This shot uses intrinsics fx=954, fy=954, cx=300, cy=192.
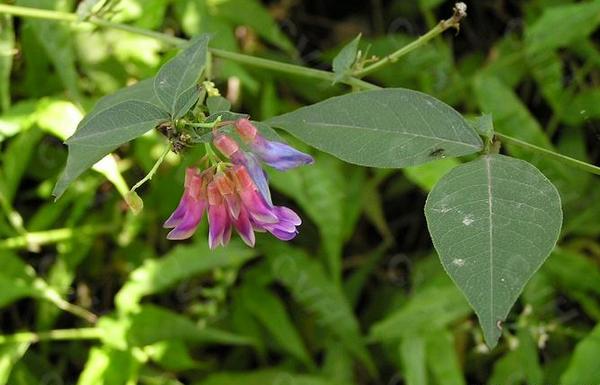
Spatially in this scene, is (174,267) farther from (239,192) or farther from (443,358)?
(239,192)

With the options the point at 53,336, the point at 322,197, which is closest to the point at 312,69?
the point at 322,197

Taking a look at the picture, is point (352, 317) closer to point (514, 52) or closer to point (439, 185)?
point (514, 52)

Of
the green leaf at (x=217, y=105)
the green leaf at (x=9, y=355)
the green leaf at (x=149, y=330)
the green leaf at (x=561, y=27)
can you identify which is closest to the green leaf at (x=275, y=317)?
the green leaf at (x=149, y=330)

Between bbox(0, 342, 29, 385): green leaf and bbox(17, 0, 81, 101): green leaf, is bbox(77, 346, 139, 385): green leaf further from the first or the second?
bbox(17, 0, 81, 101): green leaf

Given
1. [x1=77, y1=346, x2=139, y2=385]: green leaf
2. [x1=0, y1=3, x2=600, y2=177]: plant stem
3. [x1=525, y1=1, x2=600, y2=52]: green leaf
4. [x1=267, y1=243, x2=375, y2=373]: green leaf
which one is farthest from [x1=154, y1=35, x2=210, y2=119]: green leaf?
[x1=525, y1=1, x2=600, y2=52]: green leaf

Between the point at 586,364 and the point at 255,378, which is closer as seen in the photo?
the point at 586,364

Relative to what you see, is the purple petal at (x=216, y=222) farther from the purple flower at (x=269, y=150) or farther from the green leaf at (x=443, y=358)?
the green leaf at (x=443, y=358)
